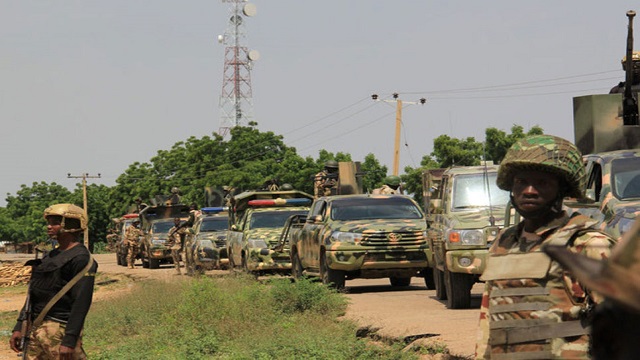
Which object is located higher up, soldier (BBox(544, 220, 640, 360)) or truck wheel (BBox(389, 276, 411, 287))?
soldier (BBox(544, 220, 640, 360))

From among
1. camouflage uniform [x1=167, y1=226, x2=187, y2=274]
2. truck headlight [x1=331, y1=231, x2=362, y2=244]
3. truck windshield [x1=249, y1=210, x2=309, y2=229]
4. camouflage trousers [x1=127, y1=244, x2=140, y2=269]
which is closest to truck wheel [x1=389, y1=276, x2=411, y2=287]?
truck headlight [x1=331, y1=231, x2=362, y2=244]

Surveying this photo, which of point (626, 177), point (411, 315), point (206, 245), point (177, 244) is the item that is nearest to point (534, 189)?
point (626, 177)

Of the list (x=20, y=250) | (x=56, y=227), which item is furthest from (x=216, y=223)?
(x=20, y=250)

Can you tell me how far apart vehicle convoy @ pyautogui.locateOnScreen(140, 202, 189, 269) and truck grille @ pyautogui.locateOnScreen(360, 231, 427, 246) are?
71.3 ft

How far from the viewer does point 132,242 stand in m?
44.2

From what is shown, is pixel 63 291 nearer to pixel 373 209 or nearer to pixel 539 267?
pixel 539 267

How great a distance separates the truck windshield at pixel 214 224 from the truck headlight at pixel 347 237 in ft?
47.0

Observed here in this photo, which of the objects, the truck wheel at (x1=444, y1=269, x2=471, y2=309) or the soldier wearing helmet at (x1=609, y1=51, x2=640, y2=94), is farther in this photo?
the truck wheel at (x1=444, y1=269, x2=471, y2=309)

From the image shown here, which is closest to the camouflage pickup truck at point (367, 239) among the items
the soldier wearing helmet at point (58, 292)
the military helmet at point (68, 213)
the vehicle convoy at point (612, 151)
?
the vehicle convoy at point (612, 151)

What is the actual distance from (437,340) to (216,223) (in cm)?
2215

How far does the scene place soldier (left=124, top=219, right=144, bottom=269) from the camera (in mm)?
43875

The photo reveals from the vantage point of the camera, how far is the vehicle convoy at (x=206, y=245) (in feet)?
98.5

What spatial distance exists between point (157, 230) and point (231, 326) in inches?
1031

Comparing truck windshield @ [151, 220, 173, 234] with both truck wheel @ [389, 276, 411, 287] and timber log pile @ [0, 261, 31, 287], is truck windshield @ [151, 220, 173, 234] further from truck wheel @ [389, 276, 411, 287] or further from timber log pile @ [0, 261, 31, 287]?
truck wheel @ [389, 276, 411, 287]
